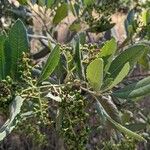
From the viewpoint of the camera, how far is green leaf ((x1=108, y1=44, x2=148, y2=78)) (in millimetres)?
1390

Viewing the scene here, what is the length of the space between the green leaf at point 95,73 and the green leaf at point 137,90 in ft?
0.41

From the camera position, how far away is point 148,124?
7.41ft

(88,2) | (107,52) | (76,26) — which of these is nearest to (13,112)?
(107,52)

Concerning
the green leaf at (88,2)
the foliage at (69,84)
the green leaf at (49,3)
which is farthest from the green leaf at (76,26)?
the foliage at (69,84)

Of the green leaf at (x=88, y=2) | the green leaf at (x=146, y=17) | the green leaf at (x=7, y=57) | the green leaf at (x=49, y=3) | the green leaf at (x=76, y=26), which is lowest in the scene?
the green leaf at (x=7, y=57)

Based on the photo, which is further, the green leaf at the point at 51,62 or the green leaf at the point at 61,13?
the green leaf at the point at 61,13

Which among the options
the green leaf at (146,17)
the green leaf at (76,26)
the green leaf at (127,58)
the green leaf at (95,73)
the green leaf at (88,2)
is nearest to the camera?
the green leaf at (95,73)

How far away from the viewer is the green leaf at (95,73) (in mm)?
1176

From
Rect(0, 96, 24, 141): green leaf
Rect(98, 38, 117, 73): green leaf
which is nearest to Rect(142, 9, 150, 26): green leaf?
Rect(98, 38, 117, 73): green leaf

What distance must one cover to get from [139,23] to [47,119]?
31.3 inches

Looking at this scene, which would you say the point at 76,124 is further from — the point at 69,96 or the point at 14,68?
the point at 14,68

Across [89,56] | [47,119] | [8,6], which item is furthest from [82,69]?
[8,6]

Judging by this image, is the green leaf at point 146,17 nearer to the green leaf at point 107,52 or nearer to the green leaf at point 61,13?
the green leaf at point 61,13

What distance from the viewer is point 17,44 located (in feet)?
4.50
